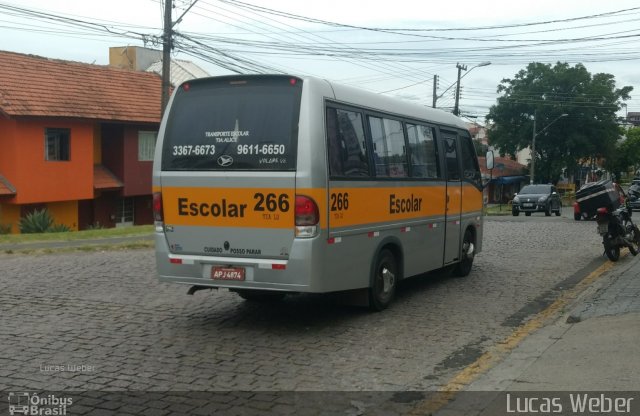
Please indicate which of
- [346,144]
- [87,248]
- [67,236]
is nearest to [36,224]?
[67,236]

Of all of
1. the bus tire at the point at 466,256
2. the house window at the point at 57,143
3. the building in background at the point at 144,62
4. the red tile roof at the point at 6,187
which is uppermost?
the building in background at the point at 144,62

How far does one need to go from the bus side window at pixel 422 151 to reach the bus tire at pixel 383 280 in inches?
52.9

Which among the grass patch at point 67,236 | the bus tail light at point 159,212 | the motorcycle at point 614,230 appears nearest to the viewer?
the bus tail light at point 159,212

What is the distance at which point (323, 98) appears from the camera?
773cm

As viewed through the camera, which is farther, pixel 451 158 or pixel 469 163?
pixel 469 163

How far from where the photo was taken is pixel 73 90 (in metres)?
28.3

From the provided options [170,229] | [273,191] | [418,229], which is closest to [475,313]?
[418,229]

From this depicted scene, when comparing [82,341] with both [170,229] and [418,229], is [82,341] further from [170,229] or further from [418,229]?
[418,229]

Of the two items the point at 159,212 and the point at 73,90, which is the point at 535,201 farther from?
the point at 159,212

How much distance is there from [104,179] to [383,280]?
23301mm

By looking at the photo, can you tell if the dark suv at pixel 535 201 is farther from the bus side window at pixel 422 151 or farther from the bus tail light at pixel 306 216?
the bus tail light at pixel 306 216

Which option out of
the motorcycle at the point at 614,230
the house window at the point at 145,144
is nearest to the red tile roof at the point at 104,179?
the house window at the point at 145,144

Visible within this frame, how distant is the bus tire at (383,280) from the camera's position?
28.7ft

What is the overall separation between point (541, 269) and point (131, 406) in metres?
9.48
